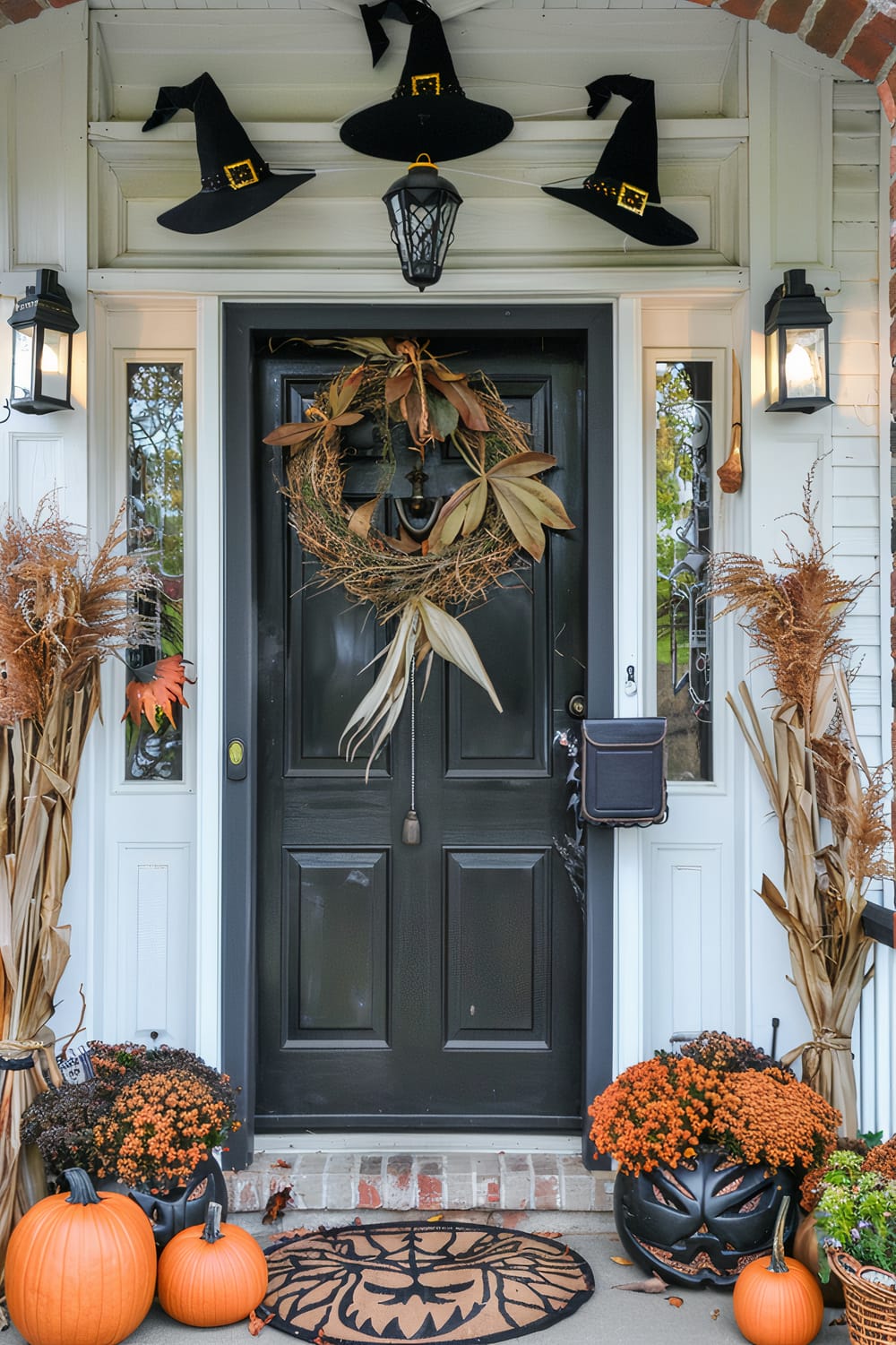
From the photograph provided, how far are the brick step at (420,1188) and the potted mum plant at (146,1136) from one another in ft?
1.04

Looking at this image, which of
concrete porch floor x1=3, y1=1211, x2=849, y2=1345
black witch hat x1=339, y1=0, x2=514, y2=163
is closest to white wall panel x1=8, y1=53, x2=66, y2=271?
black witch hat x1=339, y1=0, x2=514, y2=163

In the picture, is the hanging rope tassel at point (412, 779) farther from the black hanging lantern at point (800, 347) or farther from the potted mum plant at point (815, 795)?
the black hanging lantern at point (800, 347)

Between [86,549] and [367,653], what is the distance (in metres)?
0.86

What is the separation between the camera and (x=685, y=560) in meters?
3.11

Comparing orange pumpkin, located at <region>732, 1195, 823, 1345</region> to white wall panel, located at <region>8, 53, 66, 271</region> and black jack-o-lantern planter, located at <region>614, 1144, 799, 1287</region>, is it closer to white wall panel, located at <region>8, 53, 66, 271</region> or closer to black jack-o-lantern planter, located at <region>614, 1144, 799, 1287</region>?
black jack-o-lantern planter, located at <region>614, 1144, 799, 1287</region>

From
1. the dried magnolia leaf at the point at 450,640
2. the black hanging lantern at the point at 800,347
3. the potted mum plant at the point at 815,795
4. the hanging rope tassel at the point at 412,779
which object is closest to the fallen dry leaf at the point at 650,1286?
the potted mum plant at the point at 815,795

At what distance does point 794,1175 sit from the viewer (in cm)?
254

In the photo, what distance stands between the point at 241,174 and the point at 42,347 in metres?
0.71

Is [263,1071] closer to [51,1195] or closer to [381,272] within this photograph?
[51,1195]

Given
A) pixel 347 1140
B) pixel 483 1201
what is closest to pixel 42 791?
pixel 347 1140

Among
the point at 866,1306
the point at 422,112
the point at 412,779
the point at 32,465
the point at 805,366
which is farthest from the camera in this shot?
the point at 412,779

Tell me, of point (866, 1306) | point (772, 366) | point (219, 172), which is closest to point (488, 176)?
point (219, 172)

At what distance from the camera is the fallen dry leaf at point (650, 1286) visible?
254 centimetres

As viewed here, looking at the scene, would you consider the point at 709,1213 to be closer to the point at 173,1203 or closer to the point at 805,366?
the point at 173,1203
